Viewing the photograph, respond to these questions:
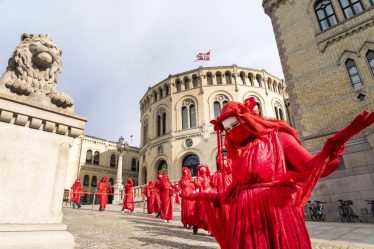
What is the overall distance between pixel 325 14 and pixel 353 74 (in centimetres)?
365

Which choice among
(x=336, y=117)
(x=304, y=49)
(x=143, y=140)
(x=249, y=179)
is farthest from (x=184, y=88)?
(x=249, y=179)

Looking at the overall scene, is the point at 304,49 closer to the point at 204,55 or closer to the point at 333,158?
the point at 333,158

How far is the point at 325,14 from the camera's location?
11312mm

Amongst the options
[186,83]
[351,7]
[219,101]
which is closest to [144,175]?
[186,83]

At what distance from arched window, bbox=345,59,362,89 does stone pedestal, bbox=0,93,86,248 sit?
1110 centimetres

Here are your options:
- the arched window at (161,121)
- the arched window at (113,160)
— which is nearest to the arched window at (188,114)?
the arched window at (161,121)

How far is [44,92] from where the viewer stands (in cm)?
309

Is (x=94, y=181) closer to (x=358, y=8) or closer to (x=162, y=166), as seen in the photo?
(x=162, y=166)

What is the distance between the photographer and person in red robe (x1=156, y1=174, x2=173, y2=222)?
31.2 ft

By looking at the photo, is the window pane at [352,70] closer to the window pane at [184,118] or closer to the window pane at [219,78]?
the window pane at [219,78]

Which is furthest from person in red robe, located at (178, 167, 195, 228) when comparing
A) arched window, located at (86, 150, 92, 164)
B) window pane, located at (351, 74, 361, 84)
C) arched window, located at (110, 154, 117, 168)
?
arched window, located at (110, 154, 117, 168)

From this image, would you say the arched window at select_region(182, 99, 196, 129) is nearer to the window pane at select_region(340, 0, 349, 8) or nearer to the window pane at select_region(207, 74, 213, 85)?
the window pane at select_region(207, 74, 213, 85)

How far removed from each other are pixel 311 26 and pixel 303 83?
3037 mm

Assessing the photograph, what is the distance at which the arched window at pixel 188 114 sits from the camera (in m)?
25.6
